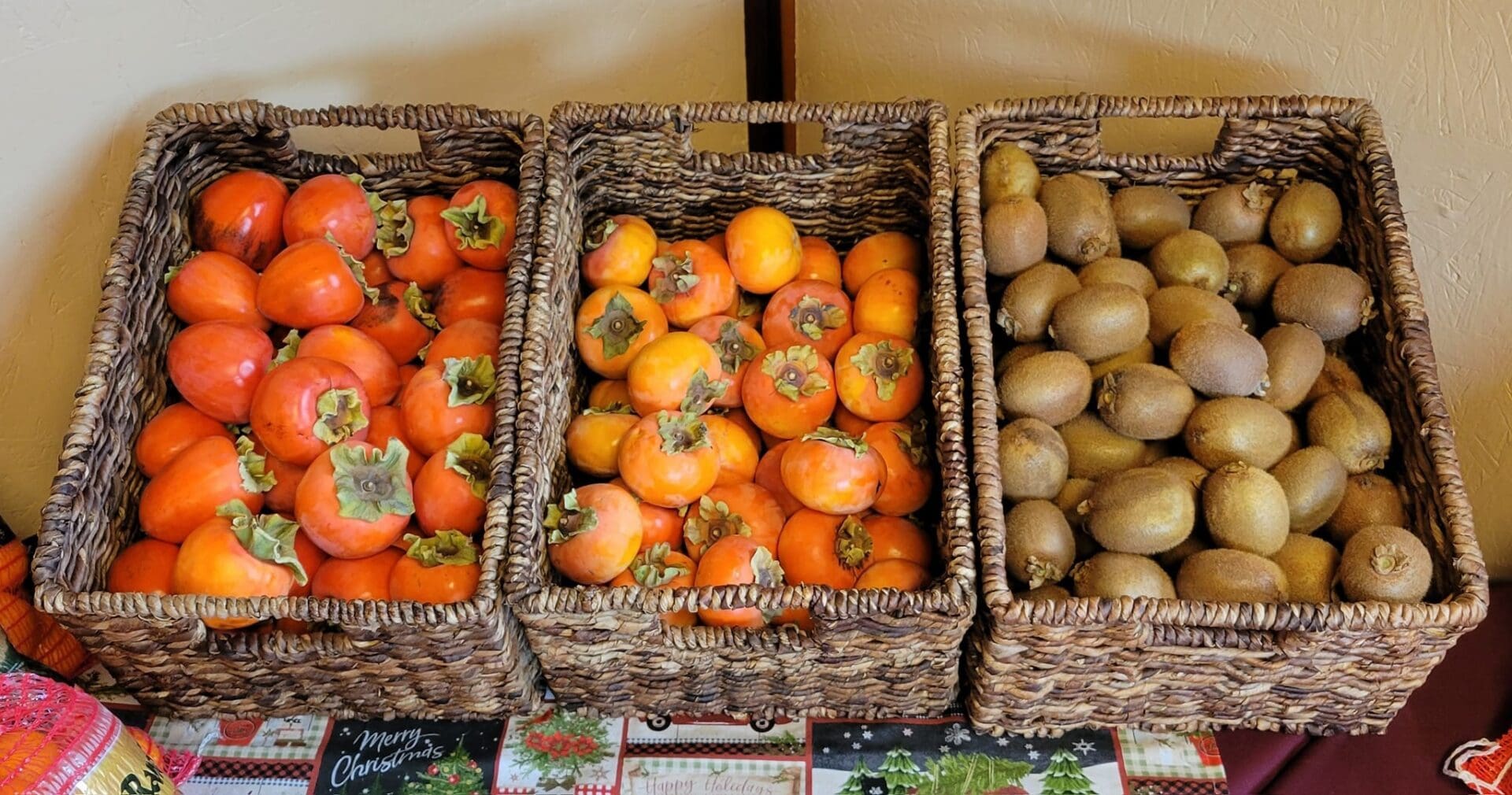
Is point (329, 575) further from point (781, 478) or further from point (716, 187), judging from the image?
point (716, 187)

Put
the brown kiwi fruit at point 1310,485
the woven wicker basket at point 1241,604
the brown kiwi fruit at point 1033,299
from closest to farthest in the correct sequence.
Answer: the woven wicker basket at point 1241,604, the brown kiwi fruit at point 1310,485, the brown kiwi fruit at point 1033,299

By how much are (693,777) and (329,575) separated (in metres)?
0.42

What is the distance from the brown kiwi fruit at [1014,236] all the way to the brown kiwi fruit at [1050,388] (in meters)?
0.13

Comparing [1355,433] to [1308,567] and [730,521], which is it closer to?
[1308,567]

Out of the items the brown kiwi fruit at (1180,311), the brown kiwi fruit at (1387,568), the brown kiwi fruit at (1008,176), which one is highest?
the brown kiwi fruit at (1008,176)

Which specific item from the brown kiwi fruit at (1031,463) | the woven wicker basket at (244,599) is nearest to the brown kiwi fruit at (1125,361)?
the brown kiwi fruit at (1031,463)

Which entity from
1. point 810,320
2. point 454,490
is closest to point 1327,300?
point 810,320

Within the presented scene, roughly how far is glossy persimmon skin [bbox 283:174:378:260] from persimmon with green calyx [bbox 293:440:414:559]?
11.5 inches

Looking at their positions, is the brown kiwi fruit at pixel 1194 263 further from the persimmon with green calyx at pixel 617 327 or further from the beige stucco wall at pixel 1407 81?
the persimmon with green calyx at pixel 617 327

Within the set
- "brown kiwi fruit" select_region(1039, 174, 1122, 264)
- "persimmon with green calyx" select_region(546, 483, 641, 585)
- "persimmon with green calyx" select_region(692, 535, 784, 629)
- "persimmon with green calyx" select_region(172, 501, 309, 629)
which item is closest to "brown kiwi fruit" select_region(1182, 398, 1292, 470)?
"brown kiwi fruit" select_region(1039, 174, 1122, 264)

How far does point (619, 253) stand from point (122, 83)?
601 mm

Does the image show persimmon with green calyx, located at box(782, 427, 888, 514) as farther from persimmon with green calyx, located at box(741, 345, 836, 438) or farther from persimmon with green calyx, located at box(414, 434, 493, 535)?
persimmon with green calyx, located at box(414, 434, 493, 535)

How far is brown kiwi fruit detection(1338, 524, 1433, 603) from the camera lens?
0.96 metres

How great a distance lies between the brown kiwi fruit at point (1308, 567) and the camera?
40.0 inches
